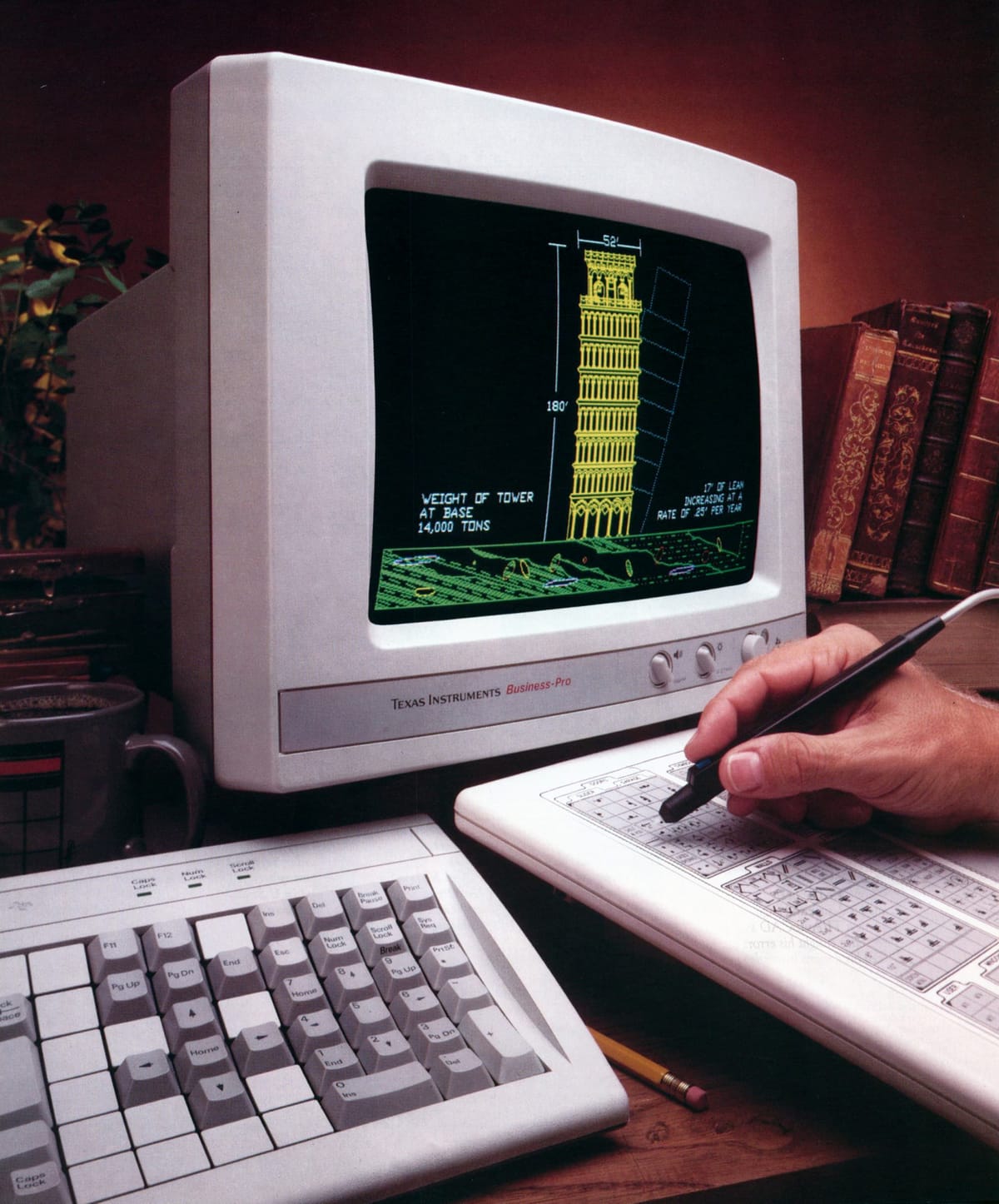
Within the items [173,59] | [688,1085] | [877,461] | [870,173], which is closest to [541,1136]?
[688,1085]

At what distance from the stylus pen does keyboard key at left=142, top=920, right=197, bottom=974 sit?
266 millimetres

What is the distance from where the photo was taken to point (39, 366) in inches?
36.5

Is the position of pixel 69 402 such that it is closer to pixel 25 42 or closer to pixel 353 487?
pixel 25 42

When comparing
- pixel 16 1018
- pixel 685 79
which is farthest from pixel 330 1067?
pixel 685 79

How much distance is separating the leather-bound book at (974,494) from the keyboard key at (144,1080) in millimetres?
838

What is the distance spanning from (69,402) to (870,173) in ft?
3.30

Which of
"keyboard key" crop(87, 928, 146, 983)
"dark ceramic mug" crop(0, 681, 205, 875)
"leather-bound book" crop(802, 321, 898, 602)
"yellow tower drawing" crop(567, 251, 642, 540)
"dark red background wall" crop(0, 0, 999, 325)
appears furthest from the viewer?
"dark red background wall" crop(0, 0, 999, 325)

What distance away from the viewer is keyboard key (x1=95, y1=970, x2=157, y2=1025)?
0.39 m

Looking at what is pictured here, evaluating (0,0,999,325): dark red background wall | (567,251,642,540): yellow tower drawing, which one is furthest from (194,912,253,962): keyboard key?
(0,0,999,325): dark red background wall

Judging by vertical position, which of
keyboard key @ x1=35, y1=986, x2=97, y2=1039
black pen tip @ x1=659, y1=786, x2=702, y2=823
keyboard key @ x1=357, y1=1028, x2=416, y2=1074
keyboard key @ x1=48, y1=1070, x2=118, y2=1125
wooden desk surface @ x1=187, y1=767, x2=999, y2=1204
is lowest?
wooden desk surface @ x1=187, y1=767, x2=999, y2=1204

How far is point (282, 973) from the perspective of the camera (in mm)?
421

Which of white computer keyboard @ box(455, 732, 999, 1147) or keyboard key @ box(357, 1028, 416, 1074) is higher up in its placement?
white computer keyboard @ box(455, 732, 999, 1147)

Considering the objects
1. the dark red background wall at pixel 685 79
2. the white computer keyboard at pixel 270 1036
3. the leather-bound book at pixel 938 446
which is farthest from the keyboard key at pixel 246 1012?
the dark red background wall at pixel 685 79

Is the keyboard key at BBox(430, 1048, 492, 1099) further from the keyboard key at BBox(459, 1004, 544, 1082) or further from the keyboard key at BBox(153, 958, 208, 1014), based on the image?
the keyboard key at BBox(153, 958, 208, 1014)
